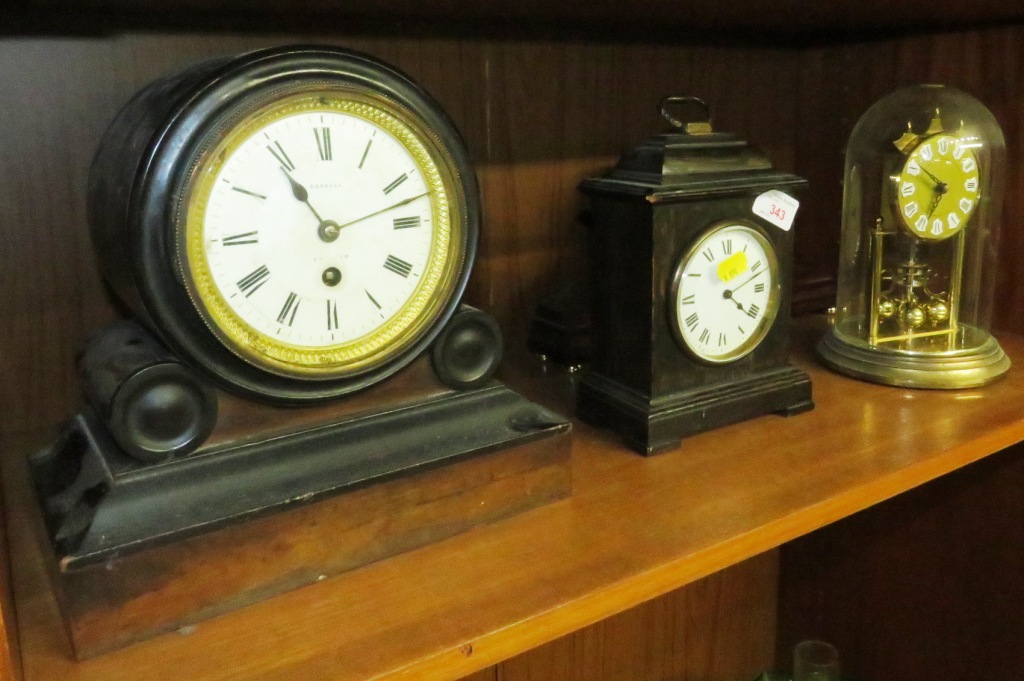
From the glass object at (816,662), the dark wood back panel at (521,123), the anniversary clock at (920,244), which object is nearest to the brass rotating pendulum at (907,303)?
the anniversary clock at (920,244)

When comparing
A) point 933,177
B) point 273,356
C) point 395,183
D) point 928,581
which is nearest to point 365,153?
point 395,183

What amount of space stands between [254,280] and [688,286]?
0.37 metres

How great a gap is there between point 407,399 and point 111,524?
0.22 m

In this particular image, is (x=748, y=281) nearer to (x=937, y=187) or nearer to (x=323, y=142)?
Answer: (x=937, y=187)

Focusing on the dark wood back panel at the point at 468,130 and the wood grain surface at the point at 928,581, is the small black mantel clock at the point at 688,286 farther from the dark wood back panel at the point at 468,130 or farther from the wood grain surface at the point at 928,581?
the wood grain surface at the point at 928,581

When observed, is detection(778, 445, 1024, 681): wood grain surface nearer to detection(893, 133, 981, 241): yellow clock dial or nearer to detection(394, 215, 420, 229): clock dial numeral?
detection(893, 133, 981, 241): yellow clock dial

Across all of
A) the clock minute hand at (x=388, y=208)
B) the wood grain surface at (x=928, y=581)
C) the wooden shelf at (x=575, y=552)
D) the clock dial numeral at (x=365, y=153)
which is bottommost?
the wood grain surface at (x=928, y=581)

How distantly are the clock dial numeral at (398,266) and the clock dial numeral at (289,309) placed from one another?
7cm

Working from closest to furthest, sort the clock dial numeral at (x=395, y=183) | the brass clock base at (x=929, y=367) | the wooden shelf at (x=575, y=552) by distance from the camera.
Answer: the wooden shelf at (x=575, y=552) → the clock dial numeral at (x=395, y=183) → the brass clock base at (x=929, y=367)

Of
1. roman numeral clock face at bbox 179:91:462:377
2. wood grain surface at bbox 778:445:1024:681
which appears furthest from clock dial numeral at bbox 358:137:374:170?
wood grain surface at bbox 778:445:1024:681

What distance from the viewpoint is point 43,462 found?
62 centimetres

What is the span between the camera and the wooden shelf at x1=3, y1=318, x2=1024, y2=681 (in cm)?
48

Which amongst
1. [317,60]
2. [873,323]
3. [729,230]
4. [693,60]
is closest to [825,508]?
[729,230]

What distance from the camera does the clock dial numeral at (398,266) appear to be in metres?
0.60
